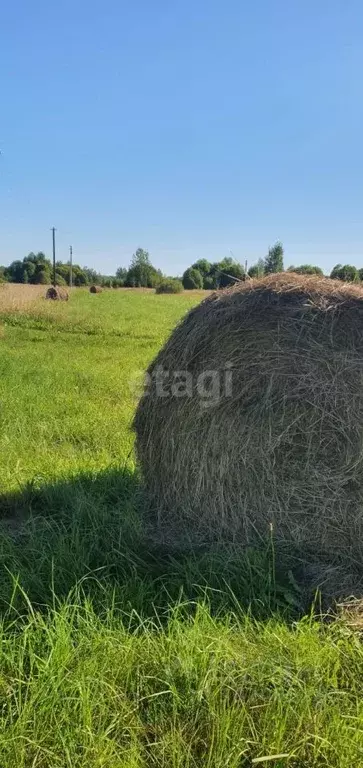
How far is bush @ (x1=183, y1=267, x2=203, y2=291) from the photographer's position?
225ft

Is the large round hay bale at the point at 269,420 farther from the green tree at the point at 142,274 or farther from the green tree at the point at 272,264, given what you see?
the green tree at the point at 142,274

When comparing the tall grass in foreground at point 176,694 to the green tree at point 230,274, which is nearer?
the tall grass in foreground at point 176,694

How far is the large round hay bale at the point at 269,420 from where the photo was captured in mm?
3062

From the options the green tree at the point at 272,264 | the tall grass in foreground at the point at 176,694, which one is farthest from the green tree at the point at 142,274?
the tall grass in foreground at the point at 176,694

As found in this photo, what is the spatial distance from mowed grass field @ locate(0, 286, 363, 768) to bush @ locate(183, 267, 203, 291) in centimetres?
6537

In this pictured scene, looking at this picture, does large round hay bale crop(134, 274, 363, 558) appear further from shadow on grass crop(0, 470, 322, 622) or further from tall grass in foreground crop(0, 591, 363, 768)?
tall grass in foreground crop(0, 591, 363, 768)

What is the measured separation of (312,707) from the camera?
1.93 meters

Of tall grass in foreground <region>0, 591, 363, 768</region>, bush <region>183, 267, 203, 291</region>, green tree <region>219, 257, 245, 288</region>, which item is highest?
bush <region>183, 267, 203, 291</region>

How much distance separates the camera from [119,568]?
2.92m

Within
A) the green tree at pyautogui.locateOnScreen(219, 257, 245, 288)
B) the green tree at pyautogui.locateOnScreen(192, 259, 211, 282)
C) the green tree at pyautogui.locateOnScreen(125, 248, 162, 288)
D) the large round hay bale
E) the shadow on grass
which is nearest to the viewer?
the shadow on grass

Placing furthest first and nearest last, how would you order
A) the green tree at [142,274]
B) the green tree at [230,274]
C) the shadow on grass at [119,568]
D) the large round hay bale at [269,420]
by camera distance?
the green tree at [142,274], the green tree at [230,274], the large round hay bale at [269,420], the shadow on grass at [119,568]

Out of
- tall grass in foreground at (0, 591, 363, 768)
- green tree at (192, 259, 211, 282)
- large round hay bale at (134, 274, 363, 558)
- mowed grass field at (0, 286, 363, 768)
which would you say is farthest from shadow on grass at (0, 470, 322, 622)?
green tree at (192, 259, 211, 282)

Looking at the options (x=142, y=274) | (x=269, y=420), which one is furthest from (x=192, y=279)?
(x=269, y=420)

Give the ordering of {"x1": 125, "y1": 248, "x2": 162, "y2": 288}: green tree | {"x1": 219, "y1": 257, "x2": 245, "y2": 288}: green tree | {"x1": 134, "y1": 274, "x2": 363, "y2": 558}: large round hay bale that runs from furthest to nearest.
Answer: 1. {"x1": 125, "y1": 248, "x2": 162, "y2": 288}: green tree
2. {"x1": 219, "y1": 257, "x2": 245, "y2": 288}: green tree
3. {"x1": 134, "y1": 274, "x2": 363, "y2": 558}: large round hay bale
